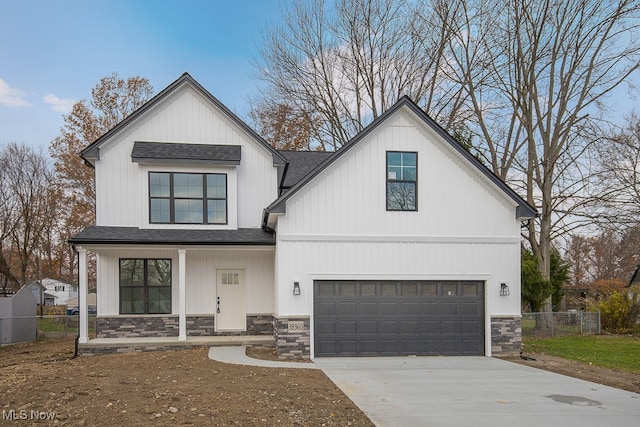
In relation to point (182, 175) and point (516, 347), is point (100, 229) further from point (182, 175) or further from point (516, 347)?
point (516, 347)

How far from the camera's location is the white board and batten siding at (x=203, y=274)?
15.6m

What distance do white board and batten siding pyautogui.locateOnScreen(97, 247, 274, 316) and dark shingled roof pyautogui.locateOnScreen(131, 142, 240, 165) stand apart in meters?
2.71

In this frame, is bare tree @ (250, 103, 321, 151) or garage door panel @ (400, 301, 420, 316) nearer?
garage door panel @ (400, 301, 420, 316)

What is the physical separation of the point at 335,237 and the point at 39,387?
7494mm

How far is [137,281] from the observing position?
51.8 ft

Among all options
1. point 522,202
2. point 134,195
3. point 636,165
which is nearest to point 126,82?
point 134,195

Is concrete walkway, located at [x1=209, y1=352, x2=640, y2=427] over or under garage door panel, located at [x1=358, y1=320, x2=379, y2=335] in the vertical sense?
under

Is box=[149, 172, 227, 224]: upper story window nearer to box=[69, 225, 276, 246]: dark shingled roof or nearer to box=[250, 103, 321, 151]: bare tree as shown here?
box=[69, 225, 276, 246]: dark shingled roof

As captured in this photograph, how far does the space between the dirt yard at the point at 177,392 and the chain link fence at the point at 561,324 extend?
7.16 metres

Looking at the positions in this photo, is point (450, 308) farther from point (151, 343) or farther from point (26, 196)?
point (26, 196)

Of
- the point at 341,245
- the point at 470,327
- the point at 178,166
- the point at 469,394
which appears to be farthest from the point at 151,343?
the point at 469,394

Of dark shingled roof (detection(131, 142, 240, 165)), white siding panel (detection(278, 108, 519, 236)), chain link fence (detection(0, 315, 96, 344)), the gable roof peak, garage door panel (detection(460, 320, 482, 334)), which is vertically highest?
the gable roof peak

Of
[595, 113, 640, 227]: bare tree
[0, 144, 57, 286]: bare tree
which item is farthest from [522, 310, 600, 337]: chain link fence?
[0, 144, 57, 286]: bare tree

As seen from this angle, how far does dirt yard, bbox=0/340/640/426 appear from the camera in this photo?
7.14 meters
